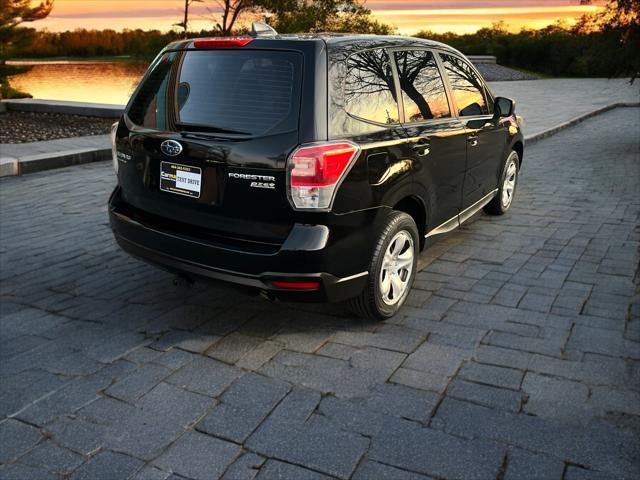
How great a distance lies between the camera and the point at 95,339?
3.95 m

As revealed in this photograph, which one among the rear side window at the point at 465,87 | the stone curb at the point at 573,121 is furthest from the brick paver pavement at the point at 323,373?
the stone curb at the point at 573,121

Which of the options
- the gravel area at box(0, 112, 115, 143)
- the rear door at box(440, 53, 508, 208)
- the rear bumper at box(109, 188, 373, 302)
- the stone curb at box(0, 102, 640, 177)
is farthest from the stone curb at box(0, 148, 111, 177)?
the rear door at box(440, 53, 508, 208)

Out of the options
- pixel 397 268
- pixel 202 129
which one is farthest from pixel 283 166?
pixel 397 268

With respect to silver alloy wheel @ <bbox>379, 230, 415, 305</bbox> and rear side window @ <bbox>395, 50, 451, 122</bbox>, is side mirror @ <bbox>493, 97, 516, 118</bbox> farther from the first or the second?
silver alloy wheel @ <bbox>379, 230, 415, 305</bbox>

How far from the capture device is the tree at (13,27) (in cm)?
1723

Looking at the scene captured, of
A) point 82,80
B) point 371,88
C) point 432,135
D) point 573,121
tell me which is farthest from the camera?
point 82,80

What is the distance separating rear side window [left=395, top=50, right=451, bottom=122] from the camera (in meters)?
4.36

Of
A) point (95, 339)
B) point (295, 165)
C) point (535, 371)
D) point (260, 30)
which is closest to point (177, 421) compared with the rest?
point (95, 339)

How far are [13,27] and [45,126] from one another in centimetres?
561

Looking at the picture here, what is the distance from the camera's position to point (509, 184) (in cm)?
723

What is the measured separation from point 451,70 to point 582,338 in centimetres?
246

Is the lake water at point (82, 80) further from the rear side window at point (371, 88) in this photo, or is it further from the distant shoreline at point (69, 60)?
the rear side window at point (371, 88)

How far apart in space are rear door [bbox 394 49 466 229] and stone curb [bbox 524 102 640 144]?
8801 millimetres

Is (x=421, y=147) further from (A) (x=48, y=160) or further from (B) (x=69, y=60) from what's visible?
(B) (x=69, y=60)
